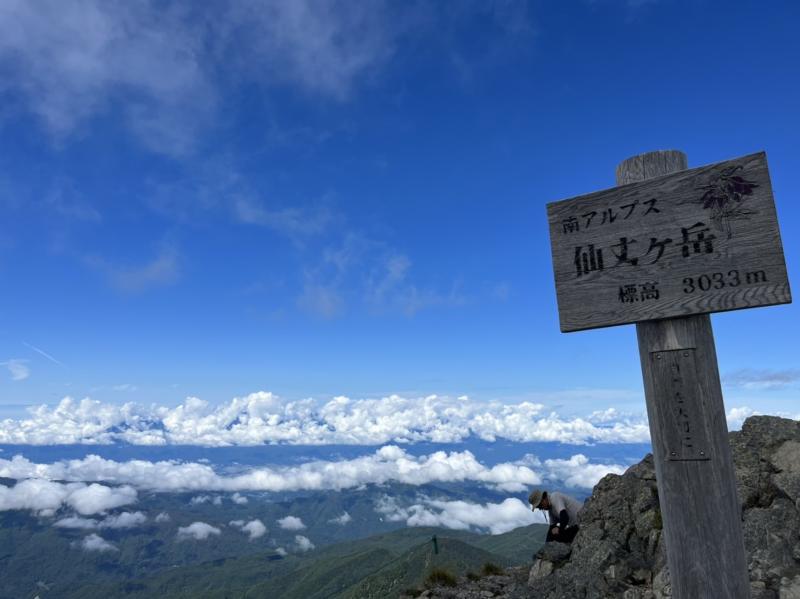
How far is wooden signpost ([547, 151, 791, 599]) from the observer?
429 cm

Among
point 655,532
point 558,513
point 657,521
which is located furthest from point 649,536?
point 558,513

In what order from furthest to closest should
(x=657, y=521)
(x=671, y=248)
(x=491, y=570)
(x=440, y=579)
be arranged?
(x=491, y=570) → (x=440, y=579) → (x=657, y=521) → (x=671, y=248)

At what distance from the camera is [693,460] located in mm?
4406

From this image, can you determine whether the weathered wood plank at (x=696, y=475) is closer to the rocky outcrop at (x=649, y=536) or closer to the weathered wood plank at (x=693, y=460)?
the weathered wood plank at (x=693, y=460)

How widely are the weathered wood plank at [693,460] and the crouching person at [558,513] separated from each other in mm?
12565

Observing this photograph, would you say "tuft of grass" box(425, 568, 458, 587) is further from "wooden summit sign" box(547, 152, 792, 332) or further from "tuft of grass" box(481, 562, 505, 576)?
"wooden summit sign" box(547, 152, 792, 332)

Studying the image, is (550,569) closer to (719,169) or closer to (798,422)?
(798,422)

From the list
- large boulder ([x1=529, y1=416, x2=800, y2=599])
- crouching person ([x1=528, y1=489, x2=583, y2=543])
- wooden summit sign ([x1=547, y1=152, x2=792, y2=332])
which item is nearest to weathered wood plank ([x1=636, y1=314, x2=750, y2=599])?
wooden summit sign ([x1=547, y1=152, x2=792, y2=332])

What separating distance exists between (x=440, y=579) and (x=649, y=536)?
A: 8.37 m

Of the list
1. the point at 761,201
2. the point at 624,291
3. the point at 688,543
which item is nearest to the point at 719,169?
the point at 761,201

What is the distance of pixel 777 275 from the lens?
4.20 meters

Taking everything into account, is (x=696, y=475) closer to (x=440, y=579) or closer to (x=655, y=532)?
(x=655, y=532)

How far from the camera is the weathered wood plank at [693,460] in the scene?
4.27m

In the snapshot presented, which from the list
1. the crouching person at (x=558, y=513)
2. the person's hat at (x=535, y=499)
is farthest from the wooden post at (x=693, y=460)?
the person's hat at (x=535, y=499)
